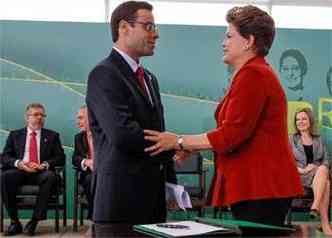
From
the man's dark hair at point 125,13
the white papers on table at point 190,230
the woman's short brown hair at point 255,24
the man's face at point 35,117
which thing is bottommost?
the white papers on table at point 190,230

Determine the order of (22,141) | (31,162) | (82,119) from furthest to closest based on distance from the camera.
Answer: (82,119) < (22,141) < (31,162)

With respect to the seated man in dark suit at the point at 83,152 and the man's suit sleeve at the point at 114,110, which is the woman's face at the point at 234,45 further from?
the seated man in dark suit at the point at 83,152

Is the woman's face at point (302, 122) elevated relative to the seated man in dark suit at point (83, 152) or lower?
elevated

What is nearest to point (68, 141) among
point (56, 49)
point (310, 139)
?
point (56, 49)

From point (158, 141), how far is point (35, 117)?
14.5ft

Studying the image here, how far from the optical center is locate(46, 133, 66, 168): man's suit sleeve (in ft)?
20.3

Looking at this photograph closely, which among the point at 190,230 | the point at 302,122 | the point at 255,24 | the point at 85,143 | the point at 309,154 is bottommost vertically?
the point at 190,230

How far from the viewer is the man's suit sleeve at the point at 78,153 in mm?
6222

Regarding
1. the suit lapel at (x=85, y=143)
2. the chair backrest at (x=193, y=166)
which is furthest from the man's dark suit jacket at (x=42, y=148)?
the chair backrest at (x=193, y=166)

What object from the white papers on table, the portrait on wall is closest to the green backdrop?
the portrait on wall

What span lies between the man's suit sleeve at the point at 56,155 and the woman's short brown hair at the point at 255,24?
14.0 feet

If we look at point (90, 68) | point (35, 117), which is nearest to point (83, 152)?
point (35, 117)

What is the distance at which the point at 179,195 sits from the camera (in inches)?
86.4

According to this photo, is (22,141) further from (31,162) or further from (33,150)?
(31,162)
